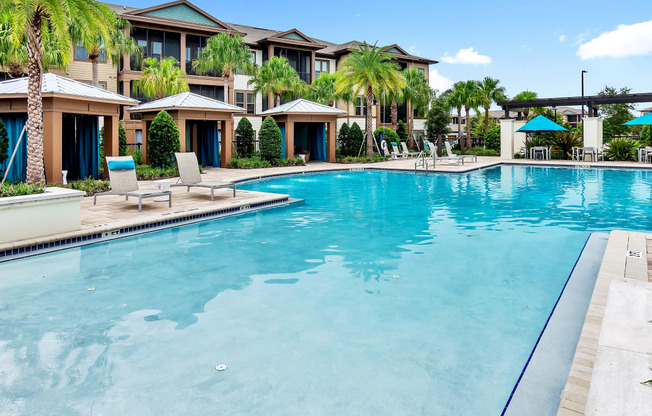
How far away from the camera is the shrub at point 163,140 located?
66.4 feet

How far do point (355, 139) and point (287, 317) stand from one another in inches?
1041

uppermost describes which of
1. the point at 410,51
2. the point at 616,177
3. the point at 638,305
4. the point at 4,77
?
the point at 410,51

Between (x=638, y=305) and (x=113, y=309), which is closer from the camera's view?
(x=638, y=305)

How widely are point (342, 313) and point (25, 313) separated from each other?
3.30 m

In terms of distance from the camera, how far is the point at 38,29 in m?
A: 12.4

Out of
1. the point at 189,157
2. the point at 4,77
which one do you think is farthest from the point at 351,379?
the point at 4,77

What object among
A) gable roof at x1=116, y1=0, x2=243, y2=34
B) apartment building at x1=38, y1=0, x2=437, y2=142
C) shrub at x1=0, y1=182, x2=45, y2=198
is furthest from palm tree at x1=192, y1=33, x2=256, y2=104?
shrub at x1=0, y1=182, x2=45, y2=198

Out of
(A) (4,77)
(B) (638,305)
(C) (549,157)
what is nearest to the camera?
(B) (638,305)

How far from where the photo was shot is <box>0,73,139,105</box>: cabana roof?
1399 centimetres

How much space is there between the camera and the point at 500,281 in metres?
6.24

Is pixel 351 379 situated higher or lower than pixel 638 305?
lower

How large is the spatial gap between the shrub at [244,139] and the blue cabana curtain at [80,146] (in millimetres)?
11299

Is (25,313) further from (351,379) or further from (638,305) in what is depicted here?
(638,305)

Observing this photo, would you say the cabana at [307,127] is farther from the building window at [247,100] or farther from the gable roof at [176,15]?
the gable roof at [176,15]
